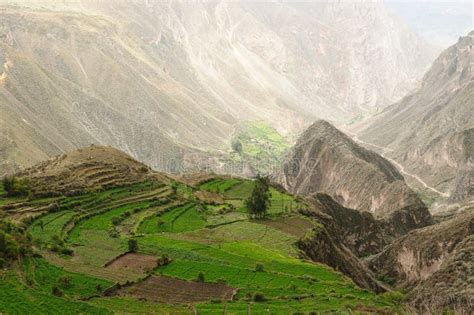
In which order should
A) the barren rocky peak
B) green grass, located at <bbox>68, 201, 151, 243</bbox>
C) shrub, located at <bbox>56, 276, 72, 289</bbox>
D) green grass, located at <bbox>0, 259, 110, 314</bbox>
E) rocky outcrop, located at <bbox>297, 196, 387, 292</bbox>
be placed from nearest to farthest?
green grass, located at <bbox>0, 259, 110, 314</bbox> → shrub, located at <bbox>56, 276, 72, 289</bbox> → green grass, located at <bbox>68, 201, 151, 243</bbox> → rocky outcrop, located at <bbox>297, 196, 387, 292</bbox> → the barren rocky peak

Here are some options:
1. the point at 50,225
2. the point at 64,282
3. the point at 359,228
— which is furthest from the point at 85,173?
the point at 359,228

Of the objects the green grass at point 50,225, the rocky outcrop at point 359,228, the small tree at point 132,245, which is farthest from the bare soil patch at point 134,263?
the rocky outcrop at point 359,228

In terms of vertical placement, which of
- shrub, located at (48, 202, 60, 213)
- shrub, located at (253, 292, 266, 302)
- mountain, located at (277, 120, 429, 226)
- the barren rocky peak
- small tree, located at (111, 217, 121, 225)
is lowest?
shrub, located at (48, 202, 60, 213)

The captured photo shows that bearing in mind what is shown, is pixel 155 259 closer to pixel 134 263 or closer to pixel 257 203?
pixel 134 263

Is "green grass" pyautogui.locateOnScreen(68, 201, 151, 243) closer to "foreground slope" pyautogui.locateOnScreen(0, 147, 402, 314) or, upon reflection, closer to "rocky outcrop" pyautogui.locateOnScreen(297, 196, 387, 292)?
"foreground slope" pyautogui.locateOnScreen(0, 147, 402, 314)

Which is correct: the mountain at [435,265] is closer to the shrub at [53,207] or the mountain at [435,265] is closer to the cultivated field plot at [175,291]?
the cultivated field plot at [175,291]

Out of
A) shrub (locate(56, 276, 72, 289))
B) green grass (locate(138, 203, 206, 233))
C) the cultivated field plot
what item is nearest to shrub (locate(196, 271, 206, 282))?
the cultivated field plot

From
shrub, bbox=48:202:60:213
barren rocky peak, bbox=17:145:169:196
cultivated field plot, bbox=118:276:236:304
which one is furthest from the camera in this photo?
barren rocky peak, bbox=17:145:169:196
